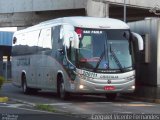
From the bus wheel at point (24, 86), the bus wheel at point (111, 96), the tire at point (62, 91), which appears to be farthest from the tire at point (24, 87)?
the bus wheel at point (111, 96)

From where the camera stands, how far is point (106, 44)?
21797 millimetres

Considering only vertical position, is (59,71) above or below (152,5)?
below

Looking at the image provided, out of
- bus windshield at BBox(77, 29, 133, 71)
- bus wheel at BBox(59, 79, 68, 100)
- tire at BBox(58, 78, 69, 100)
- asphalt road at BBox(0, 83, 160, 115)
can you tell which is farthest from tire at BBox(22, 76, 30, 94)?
bus windshield at BBox(77, 29, 133, 71)

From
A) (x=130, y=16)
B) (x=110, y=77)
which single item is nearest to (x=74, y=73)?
(x=110, y=77)

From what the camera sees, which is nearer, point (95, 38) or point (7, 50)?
point (95, 38)

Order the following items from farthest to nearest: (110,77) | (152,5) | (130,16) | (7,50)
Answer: (7,50)
(130,16)
(152,5)
(110,77)

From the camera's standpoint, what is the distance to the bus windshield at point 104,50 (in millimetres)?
21500

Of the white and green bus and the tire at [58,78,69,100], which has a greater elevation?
the white and green bus

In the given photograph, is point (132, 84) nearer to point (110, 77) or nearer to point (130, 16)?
point (110, 77)

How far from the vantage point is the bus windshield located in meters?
21.5

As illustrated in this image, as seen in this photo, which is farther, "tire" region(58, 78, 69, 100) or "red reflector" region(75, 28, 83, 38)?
"tire" region(58, 78, 69, 100)

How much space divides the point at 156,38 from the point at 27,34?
7.98 meters

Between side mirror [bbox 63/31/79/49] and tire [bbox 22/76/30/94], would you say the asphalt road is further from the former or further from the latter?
tire [bbox 22/76/30/94]

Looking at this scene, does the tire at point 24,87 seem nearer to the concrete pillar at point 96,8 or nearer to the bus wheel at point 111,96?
the bus wheel at point 111,96
